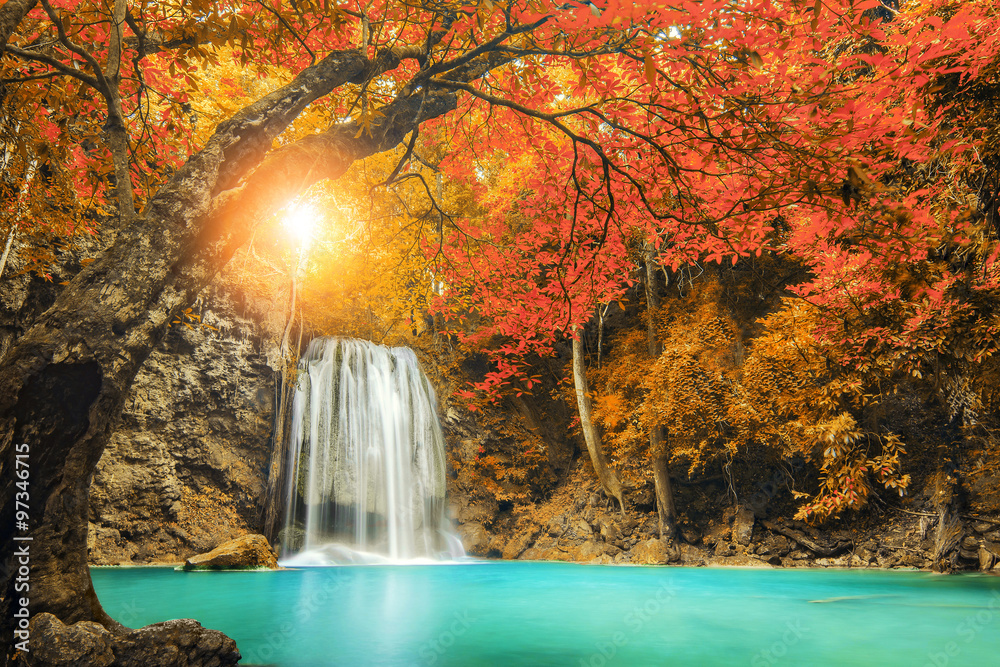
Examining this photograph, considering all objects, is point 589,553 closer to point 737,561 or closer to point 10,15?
point 737,561

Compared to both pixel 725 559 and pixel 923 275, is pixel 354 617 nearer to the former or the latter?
pixel 923 275

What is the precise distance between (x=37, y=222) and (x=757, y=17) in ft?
22.8

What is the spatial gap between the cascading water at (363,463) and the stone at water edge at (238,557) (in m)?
1.41

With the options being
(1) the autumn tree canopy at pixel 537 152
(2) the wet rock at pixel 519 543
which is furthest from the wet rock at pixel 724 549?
(1) the autumn tree canopy at pixel 537 152

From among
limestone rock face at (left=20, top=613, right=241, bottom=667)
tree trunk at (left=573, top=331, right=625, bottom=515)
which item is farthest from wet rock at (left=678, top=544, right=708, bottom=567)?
limestone rock face at (left=20, top=613, right=241, bottom=667)

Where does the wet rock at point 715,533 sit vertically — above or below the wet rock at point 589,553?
above

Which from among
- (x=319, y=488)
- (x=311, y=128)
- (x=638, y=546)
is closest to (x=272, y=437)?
(x=319, y=488)

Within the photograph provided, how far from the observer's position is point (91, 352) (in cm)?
263

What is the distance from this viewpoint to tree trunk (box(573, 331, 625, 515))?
39.2 ft

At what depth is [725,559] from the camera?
34.5ft

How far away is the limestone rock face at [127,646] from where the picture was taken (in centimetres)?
248

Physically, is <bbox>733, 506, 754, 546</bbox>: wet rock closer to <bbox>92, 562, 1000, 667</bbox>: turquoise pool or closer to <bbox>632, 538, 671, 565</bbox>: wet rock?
<bbox>632, 538, 671, 565</bbox>: wet rock

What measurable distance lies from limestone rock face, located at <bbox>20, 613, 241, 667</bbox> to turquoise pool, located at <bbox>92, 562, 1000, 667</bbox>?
0.40 meters

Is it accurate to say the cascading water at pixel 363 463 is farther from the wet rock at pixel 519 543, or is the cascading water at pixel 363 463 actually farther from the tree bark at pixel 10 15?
the tree bark at pixel 10 15
